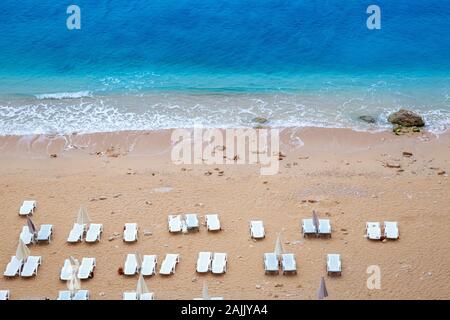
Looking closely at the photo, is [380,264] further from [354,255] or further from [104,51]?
[104,51]

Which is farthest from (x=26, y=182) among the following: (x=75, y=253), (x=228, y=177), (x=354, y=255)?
(x=354, y=255)

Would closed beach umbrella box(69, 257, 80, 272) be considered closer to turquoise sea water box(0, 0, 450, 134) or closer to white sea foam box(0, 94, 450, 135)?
white sea foam box(0, 94, 450, 135)

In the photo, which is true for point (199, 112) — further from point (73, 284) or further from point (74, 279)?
point (73, 284)

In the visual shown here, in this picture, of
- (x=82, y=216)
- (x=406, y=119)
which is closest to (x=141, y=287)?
(x=82, y=216)

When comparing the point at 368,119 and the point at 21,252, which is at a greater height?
the point at 368,119

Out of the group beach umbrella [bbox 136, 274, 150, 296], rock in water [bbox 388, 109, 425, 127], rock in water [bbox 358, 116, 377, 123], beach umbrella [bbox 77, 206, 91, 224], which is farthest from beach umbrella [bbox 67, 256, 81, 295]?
rock in water [bbox 388, 109, 425, 127]

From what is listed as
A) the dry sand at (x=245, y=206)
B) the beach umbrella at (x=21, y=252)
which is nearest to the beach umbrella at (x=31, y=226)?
the dry sand at (x=245, y=206)

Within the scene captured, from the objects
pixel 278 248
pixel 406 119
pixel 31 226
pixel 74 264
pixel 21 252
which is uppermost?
pixel 406 119
